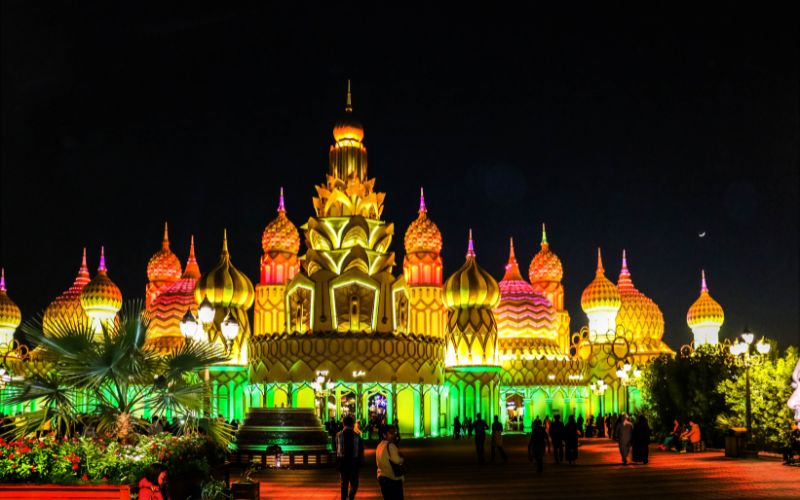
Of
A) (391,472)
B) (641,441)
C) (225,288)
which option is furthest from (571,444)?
(225,288)

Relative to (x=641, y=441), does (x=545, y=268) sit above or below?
above

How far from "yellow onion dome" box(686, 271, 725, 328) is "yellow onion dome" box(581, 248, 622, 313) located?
411 inches

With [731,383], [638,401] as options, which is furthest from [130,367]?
[638,401]

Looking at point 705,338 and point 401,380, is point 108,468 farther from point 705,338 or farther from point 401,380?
point 705,338

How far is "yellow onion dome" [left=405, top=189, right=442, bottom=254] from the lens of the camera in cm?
6178

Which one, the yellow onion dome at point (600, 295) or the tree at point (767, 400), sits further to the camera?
the yellow onion dome at point (600, 295)

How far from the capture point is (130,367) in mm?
16250

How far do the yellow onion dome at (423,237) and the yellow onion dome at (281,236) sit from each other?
307 inches

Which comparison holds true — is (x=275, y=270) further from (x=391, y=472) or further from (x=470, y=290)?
(x=391, y=472)

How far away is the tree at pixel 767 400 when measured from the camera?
30125 millimetres

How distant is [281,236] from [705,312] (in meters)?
39.1

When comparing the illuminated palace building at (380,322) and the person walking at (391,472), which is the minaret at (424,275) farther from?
the person walking at (391,472)

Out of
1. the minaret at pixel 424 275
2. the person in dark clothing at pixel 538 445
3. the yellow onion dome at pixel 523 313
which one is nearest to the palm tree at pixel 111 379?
the person in dark clothing at pixel 538 445

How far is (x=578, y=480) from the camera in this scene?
22.2 meters
